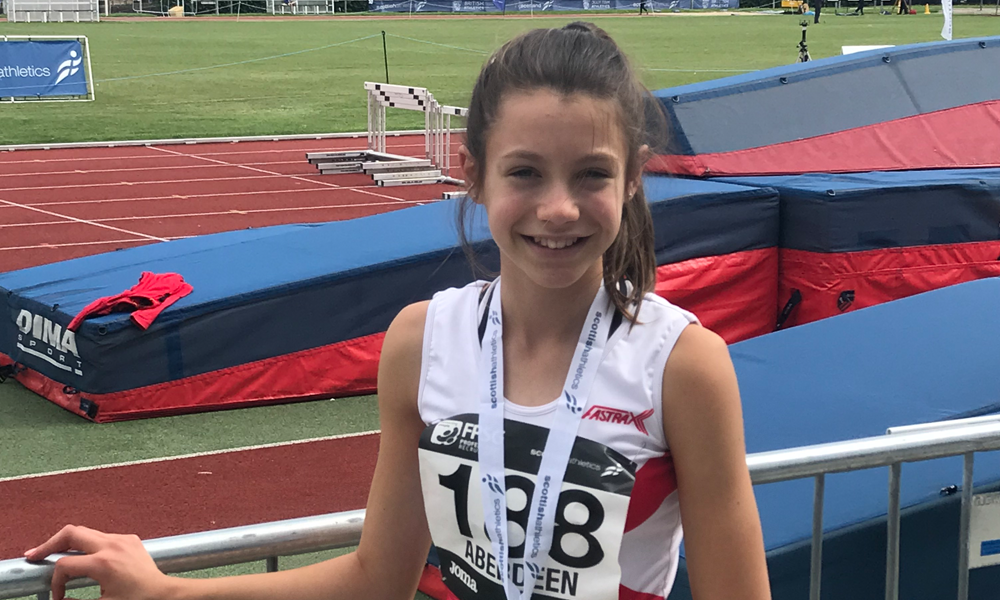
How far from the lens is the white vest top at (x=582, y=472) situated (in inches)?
58.1

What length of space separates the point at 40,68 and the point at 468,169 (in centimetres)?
2309

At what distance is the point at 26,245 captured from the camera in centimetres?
1140

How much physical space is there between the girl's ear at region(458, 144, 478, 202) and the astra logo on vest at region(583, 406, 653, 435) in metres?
0.37

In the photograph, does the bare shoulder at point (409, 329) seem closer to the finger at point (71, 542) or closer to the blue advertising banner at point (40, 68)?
the finger at point (71, 542)

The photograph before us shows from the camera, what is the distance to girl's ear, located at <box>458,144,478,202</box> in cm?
167

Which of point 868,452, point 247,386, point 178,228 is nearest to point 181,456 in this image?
point 247,386

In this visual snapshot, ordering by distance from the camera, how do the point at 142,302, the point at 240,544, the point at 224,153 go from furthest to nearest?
the point at 224,153 < the point at 142,302 < the point at 240,544

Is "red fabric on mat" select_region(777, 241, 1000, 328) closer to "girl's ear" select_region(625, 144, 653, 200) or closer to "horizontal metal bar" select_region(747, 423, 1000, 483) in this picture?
"horizontal metal bar" select_region(747, 423, 1000, 483)

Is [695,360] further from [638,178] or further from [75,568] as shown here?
[75,568]

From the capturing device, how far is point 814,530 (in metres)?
2.32

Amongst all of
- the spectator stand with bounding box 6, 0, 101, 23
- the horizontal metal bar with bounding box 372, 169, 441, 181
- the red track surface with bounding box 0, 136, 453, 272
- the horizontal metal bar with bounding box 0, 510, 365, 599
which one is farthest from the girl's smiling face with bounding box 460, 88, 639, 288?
the spectator stand with bounding box 6, 0, 101, 23

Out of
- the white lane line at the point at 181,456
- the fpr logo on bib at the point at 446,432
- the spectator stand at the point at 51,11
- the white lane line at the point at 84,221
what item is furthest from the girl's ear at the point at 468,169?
the spectator stand at the point at 51,11

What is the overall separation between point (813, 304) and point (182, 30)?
1606 inches

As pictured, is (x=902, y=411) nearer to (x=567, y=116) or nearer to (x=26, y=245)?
(x=567, y=116)
